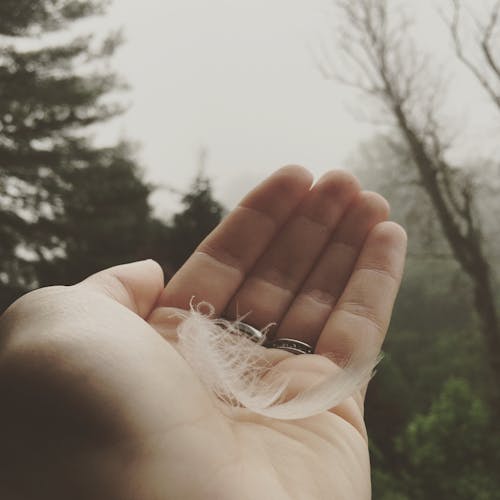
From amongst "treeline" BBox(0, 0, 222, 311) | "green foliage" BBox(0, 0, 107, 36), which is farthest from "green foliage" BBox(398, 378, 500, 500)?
"green foliage" BBox(0, 0, 107, 36)

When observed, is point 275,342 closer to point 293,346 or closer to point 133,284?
point 293,346

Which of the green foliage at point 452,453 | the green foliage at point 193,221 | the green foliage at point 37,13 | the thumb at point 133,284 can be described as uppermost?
the green foliage at point 37,13

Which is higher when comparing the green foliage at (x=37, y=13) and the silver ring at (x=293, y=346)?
the green foliage at (x=37, y=13)

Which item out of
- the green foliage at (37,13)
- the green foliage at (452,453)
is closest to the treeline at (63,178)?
the green foliage at (37,13)

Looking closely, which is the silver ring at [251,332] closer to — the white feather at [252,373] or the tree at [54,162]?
the white feather at [252,373]

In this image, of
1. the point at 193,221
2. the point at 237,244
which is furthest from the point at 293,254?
the point at 193,221

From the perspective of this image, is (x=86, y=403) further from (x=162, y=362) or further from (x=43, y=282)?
(x=43, y=282)
